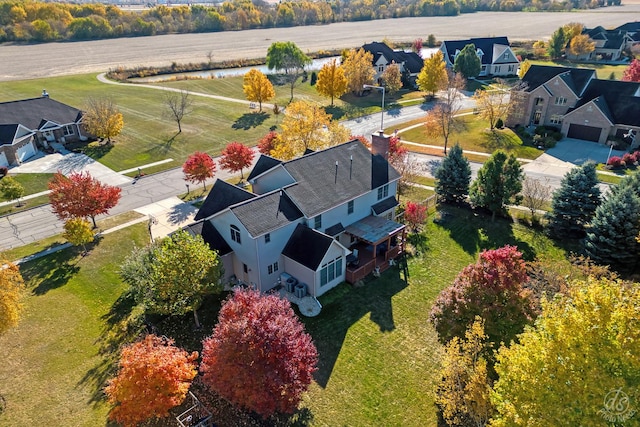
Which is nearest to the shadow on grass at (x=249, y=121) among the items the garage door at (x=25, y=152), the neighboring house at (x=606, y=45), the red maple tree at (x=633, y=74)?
the garage door at (x=25, y=152)

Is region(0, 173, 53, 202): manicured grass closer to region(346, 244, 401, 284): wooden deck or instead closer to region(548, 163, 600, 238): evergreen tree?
region(346, 244, 401, 284): wooden deck

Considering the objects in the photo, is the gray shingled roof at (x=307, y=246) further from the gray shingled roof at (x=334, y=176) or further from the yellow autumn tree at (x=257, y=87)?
the yellow autumn tree at (x=257, y=87)

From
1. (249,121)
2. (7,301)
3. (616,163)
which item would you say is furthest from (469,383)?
(249,121)

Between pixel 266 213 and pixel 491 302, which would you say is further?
pixel 266 213

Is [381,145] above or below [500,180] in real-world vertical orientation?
above

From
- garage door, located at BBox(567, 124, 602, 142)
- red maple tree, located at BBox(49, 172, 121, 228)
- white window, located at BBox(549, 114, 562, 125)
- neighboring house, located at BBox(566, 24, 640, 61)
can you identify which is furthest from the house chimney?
neighboring house, located at BBox(566, 24, 640, 61)

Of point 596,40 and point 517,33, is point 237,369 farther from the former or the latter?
point 517,33

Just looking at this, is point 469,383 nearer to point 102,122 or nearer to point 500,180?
point 500,180
